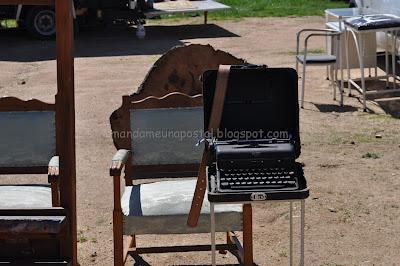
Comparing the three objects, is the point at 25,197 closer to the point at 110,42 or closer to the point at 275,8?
the point at 110,42

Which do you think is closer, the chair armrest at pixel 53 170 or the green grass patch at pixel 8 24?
the chair armrest at pixel 53 170

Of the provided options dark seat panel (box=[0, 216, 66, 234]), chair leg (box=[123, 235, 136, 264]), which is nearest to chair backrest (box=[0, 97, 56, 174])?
chair leg (box=[123, 235, 136, 264])

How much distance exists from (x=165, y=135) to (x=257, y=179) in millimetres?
1262

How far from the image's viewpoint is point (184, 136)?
4945 mm

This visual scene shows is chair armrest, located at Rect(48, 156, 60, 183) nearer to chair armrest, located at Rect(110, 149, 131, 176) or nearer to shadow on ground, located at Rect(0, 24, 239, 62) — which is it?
chair armrest, located at Rect(110, 149, 131, 176)

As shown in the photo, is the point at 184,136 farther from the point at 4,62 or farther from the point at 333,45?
the point at 4,62

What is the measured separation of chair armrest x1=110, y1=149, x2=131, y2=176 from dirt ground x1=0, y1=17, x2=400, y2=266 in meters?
0.68

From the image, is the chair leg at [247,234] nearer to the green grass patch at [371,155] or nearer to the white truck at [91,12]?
the green grass patch at [371,155]

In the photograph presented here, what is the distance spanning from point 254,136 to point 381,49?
25.5ft

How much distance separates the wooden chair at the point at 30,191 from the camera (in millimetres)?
→ 3898

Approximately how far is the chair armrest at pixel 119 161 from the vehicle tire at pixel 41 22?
11.1 meters

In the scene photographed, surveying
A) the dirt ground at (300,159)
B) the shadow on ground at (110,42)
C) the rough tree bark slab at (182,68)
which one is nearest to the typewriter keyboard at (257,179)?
the dirt ground at (300,159)

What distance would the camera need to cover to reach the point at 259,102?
4113mm

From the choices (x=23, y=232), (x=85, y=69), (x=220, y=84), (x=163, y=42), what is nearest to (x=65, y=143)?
(x=23, y=232)
